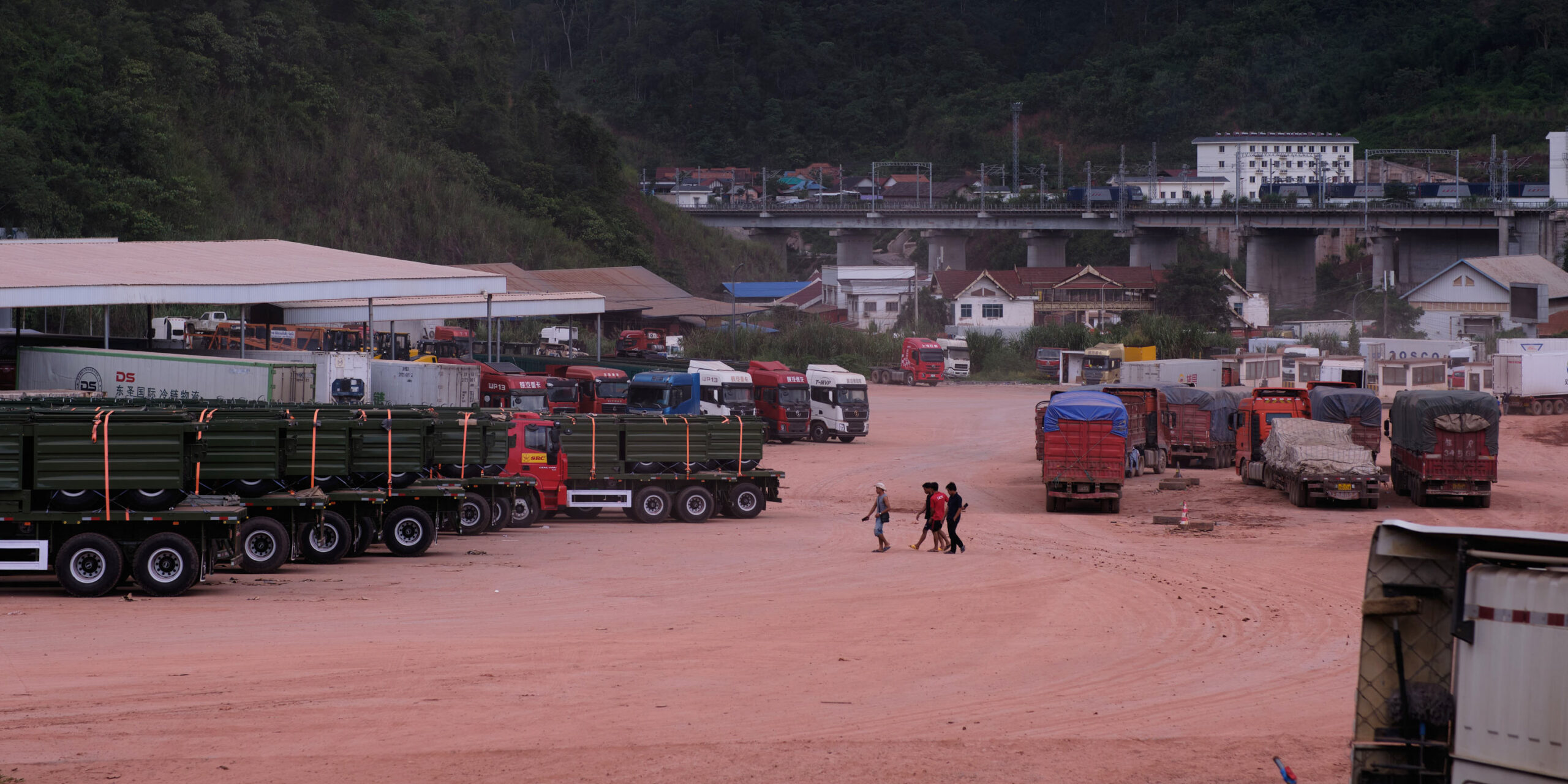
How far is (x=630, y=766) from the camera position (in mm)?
10203

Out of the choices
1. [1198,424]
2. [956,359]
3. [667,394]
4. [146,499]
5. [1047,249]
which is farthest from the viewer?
[1047,249]

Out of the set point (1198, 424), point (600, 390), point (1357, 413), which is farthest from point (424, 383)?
point (1357, 413)

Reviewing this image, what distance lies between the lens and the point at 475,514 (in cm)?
2402

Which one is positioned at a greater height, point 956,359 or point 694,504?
point 956,359

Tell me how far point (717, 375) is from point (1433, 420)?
66.7ft

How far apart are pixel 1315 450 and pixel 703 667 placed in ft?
68.5

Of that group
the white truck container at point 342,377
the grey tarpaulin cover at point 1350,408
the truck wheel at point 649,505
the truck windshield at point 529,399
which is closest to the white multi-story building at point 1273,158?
the grey tarpaulin cover at point 1350,408

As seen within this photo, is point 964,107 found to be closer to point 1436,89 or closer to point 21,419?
point 1436,89

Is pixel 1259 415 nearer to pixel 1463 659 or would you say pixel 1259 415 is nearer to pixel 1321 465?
pixel 1321 465

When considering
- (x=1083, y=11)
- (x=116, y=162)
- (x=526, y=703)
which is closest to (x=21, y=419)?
(x=526, y=703)

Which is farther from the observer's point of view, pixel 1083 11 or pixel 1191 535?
pixel 1083 11

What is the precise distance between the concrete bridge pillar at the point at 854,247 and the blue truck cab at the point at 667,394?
289ft

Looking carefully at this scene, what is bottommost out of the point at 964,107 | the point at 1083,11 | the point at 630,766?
the point at 630,766

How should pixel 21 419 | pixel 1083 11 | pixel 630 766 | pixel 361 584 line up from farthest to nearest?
pixel 1083 11, pixel 361 584, pixel 21 419, pixel 630 766
